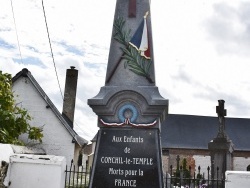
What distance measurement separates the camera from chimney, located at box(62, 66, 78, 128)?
1838 cm

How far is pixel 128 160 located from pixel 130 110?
0.81 meters

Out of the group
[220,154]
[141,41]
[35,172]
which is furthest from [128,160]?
[220,154]

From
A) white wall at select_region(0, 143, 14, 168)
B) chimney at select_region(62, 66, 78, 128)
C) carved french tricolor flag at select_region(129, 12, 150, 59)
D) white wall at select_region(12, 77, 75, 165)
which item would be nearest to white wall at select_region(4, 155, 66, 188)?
white wall at select_region(0, 143, 14, 168)

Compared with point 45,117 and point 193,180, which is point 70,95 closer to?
point 45,117

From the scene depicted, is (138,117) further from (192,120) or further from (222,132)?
(192,120)

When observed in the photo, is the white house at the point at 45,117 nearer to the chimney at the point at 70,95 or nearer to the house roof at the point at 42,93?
the house roof at the point at 42,93

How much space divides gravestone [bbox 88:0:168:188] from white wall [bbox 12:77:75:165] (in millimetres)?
9875

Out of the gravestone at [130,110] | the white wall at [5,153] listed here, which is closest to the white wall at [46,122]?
the white wall at [5,153]

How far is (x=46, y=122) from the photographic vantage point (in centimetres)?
1580

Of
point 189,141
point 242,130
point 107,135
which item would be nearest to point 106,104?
point 107,135

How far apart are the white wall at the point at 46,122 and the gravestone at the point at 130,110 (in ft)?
32.4

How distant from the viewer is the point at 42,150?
50.4 ft

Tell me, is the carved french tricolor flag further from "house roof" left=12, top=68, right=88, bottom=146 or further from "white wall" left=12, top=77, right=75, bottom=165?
"white wall" left=12, top=77, right=75, bottom=165

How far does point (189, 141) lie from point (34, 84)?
70.5 ft
